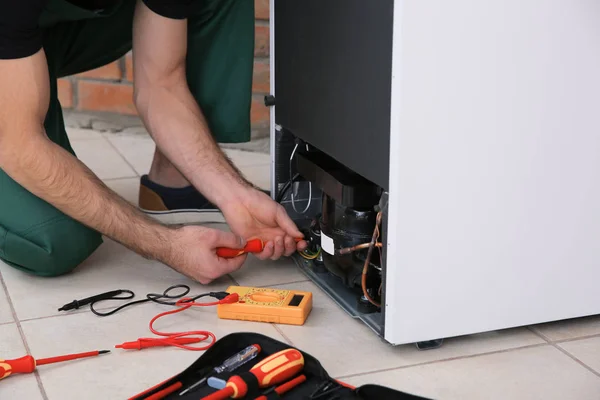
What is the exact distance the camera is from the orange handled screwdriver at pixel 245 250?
1.55 meters

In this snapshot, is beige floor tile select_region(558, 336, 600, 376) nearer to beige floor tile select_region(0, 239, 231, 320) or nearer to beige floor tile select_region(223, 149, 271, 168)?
beige floor tile select_region(0, 239, 231, 320)

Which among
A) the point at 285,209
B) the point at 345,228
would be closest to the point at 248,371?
the point at 345,228

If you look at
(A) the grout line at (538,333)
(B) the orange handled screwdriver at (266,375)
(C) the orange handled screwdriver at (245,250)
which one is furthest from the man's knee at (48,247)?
(A) the grout line at (538,333)

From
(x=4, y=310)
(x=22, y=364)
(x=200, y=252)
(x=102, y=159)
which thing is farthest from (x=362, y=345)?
(x=102, y=159)

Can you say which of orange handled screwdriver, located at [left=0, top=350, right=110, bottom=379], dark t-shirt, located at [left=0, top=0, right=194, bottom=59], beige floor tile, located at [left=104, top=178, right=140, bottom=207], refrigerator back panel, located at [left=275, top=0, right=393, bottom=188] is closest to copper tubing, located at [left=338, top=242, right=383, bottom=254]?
refrigerator back panel, located at [left=275, top=0, right=393, bottom=188]

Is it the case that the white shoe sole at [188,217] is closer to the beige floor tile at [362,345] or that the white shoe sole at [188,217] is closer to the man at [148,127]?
the man at [148,127]

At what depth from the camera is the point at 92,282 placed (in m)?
1.62

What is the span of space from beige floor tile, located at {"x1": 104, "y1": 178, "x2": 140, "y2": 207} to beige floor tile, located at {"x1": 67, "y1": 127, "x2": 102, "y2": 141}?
46 cm

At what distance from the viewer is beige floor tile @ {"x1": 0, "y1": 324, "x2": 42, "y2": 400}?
123 centimetres

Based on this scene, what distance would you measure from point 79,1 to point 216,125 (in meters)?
0.38

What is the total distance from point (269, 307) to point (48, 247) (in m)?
0.43

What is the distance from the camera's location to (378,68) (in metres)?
1.26

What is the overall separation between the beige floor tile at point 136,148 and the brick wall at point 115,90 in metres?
0.08

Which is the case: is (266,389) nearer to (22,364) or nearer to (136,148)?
(22,364)
